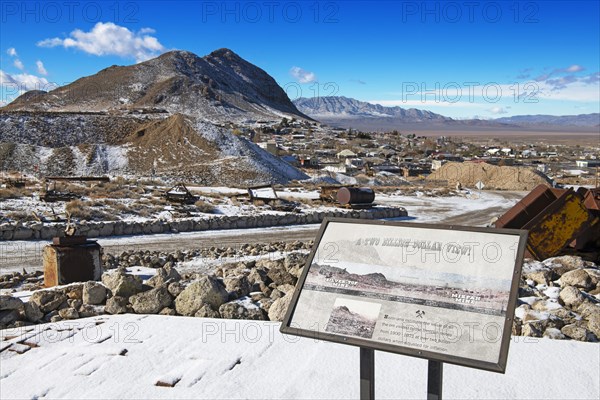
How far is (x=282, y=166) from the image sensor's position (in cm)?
5012

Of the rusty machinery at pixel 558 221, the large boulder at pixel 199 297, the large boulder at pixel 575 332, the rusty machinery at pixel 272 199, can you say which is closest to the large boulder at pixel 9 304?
the large boulder at pixel 199 297

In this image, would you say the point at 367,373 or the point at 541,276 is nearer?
the point at 367,373

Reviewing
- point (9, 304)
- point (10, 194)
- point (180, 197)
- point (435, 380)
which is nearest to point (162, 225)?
point (180, 197)

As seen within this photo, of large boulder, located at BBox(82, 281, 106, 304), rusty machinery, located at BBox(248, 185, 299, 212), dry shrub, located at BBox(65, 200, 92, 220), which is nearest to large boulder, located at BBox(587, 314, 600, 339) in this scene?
large boulder, located at BBox(82, 281, 106, 304)

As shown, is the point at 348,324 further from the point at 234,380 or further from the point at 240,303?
A: the point at 240,303

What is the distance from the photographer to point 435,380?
150 inches

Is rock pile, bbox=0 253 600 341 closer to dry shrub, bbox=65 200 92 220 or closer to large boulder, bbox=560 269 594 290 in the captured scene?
large boulder, bbox=560 269 594 290

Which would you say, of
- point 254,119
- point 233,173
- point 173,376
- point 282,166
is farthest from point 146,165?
point 254,119

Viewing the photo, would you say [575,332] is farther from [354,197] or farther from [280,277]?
[354,197]

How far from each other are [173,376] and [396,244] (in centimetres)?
287

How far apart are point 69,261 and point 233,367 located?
518 cm

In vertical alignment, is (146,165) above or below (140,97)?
below

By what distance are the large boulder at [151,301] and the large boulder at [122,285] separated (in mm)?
280

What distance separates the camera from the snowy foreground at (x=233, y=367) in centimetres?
521
